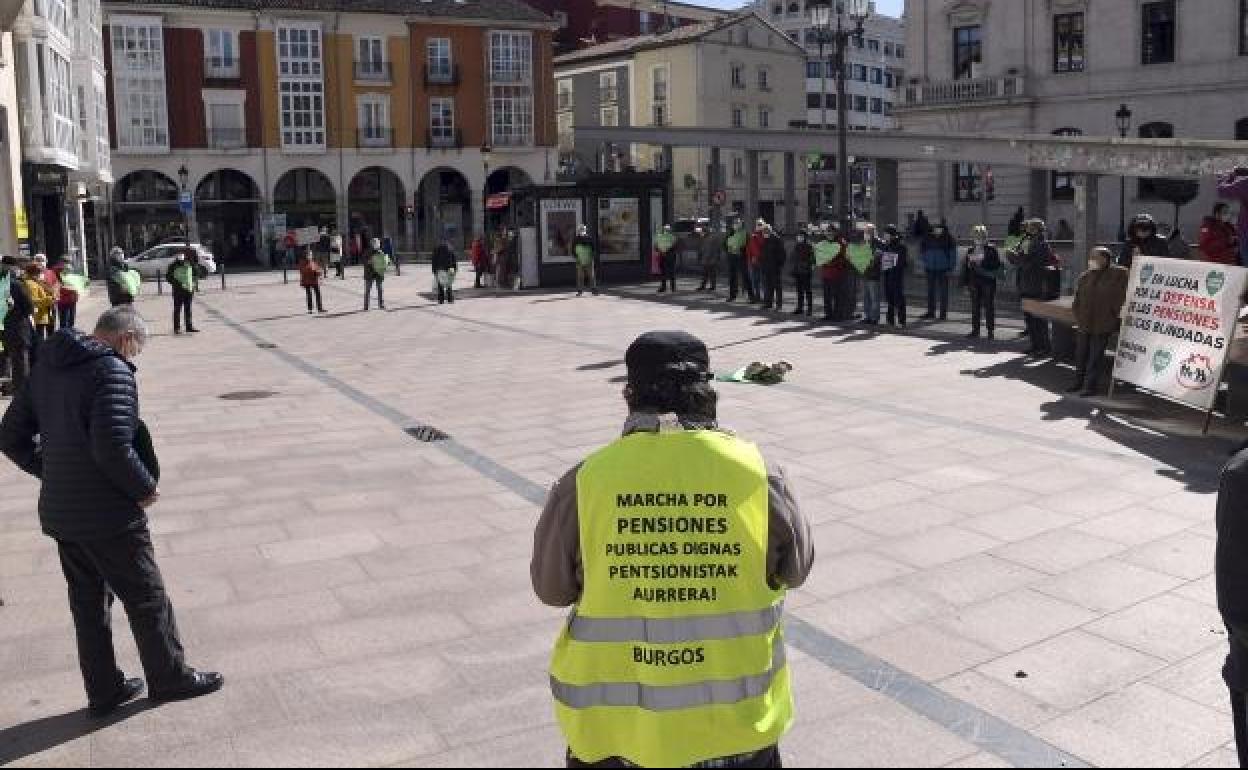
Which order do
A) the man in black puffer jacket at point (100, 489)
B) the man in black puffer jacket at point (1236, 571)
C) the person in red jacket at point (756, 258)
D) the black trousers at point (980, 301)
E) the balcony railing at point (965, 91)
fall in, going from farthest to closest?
1. the balcony railing at point (965, 91)
2. the person in red jacket at point (756, 258)
3. the black trousers at point (980, 301)
4. the man in black puffer jacket at point (100, 489)
5. the man in black puffer jacket at point (1236, 571)

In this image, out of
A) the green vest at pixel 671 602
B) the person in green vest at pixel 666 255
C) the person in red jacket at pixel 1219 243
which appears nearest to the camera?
the green vest at pixel 671 602

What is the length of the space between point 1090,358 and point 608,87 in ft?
208

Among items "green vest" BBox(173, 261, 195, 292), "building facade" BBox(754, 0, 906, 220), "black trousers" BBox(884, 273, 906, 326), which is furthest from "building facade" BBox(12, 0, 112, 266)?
"building facade" BBox(754, 0, 906, 220)

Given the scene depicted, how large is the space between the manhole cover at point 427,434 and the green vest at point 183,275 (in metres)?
12.1

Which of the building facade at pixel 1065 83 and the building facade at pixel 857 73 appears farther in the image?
the building facade at pixel 857 73

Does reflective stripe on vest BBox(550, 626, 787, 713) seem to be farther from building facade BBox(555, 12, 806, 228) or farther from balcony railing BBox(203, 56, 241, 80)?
building facade BBox(555, 12, 806, 228)

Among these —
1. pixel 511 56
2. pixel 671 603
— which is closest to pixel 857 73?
pixel 511 56

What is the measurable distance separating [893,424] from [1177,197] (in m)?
23.8

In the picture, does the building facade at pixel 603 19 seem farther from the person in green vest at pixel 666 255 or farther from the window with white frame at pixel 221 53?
the person in green vest at pixel 666 255

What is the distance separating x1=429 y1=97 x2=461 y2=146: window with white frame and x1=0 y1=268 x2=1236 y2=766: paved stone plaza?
47.8m

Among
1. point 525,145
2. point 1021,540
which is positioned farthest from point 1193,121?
point 1021,540

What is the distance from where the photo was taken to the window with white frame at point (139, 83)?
175 ft

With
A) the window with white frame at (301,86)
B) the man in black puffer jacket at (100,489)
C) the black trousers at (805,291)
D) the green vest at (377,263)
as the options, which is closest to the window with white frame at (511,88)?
the window with white frame at (301,86)

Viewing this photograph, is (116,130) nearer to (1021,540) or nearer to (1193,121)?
(1193,121)
